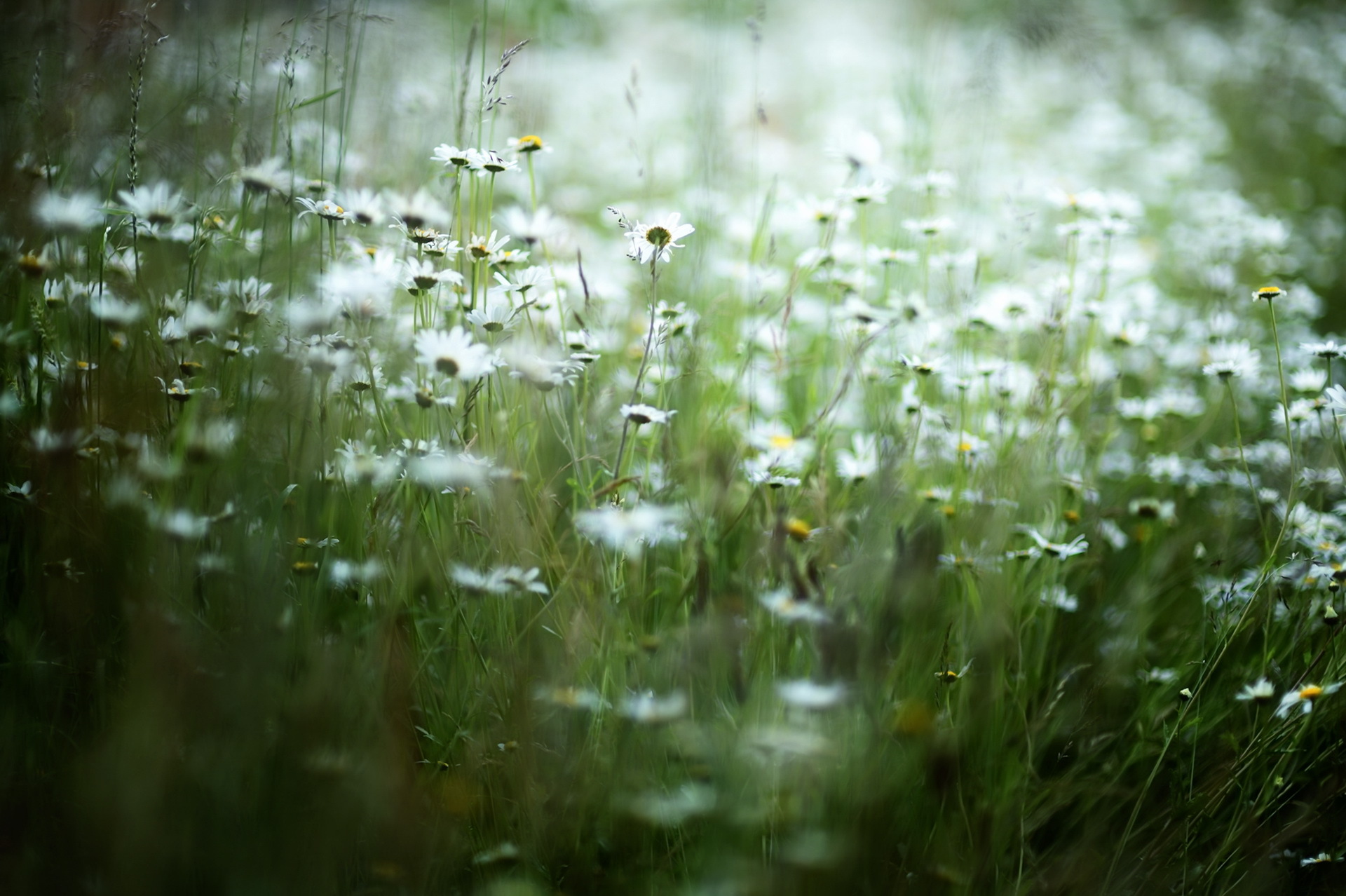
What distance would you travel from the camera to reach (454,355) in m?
1.07

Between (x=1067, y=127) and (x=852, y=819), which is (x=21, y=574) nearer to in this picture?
(x=852, y=819)

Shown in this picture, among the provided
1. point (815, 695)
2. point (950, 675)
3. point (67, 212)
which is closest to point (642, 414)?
point (815, 695)

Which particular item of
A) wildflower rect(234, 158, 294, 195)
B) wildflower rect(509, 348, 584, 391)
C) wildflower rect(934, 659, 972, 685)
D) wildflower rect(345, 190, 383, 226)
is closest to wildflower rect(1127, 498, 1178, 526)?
wildflower rect(934, 659, 972, 685)

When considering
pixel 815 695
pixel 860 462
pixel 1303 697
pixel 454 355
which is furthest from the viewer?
pixel 860 462

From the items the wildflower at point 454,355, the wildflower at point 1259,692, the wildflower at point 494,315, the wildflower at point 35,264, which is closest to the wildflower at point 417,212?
the wildflower at point 494,315

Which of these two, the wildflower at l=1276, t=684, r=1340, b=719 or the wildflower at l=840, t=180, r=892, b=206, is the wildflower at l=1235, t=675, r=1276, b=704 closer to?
the wildflower at l=1276, t=684, r=1340, b=719

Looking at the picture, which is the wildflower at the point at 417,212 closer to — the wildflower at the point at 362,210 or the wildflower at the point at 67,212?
the wildflower at the point at 362,210

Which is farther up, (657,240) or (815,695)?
(657,240)

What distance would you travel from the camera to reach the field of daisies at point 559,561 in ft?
2.89

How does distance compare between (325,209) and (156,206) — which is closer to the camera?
(325,209)

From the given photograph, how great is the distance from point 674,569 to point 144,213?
107cm

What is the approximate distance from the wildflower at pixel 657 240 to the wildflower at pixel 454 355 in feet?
0.93

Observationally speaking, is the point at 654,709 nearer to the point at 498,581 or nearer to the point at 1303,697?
the point at 498,581

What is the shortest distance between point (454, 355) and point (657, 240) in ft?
1.21
